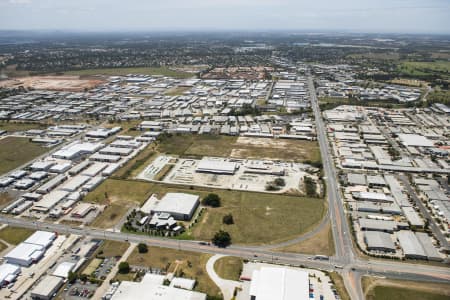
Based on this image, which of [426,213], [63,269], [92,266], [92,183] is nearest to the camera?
[63,269]

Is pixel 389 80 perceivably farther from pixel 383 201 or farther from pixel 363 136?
pixel 383 201

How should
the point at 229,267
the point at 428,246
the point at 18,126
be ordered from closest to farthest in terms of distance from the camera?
the point at 229,267
the point at 428,246
the point at 18,126

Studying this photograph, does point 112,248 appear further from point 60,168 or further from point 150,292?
point 60,168

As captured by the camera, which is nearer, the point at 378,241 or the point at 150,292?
the point at 150,292

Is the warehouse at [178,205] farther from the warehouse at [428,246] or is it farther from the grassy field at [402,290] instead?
the warehouse at [428,246]

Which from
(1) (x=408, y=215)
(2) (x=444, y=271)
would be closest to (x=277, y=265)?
(2) (x=444, y=271)

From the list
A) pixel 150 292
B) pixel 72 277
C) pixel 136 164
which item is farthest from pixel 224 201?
pixel 72 277

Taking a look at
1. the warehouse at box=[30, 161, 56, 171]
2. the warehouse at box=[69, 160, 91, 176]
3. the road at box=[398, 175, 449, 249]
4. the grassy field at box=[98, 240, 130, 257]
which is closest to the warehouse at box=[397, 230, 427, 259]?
the road at box=[398, 175, 449, 249]

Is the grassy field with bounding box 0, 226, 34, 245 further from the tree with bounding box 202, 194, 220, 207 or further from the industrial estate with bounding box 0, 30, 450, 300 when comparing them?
the tree with bounding box 202, 194, 220, 207
